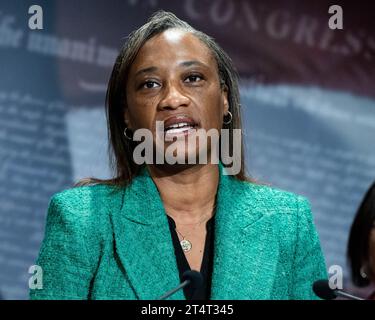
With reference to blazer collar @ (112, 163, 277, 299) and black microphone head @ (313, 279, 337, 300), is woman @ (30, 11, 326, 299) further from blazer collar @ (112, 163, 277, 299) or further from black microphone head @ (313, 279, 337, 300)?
black microphone head @ (313, 279, 337, 300)

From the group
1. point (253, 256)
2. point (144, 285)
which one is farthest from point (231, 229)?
point (144, 285)

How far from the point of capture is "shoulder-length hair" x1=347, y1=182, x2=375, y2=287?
2076 mm

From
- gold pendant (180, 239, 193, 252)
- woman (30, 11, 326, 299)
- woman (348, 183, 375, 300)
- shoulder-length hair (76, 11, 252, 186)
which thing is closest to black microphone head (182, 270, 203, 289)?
woman (30, 11, 326, 299)

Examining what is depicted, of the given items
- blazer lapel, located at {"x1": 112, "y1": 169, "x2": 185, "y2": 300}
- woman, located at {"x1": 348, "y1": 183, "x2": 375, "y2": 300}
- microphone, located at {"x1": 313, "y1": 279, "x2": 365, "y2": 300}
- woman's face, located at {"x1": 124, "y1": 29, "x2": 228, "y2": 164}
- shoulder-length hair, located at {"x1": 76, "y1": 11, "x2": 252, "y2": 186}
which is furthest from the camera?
woman, located at {"x1": 348, "y1": 183, "x2": 375, "y2": 300}

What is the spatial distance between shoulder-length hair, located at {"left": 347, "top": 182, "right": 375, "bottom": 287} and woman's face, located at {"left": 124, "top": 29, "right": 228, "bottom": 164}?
2.12ft

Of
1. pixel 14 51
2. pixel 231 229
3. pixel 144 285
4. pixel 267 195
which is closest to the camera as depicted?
pixel 144 285

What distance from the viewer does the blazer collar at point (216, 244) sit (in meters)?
1.54

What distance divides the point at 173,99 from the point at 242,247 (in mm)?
359

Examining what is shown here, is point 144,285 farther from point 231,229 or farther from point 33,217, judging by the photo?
point 33,217

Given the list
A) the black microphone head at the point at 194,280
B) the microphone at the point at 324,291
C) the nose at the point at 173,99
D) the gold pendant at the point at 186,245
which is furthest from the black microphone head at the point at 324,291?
the nose at the point at 173,99

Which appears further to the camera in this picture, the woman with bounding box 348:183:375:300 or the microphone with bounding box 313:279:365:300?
the woman with bounding box 348:183:375:300

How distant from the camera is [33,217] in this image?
107 inches

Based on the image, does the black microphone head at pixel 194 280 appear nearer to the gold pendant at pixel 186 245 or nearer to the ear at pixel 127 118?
the gold pendant at pixel 186 245

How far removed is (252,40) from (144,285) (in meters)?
1.43
